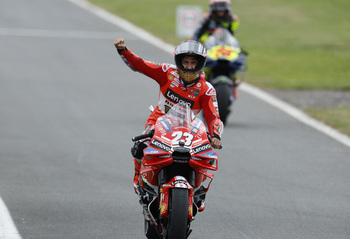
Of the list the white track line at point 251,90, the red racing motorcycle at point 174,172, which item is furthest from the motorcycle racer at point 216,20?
the red racing motorcycle at point 174,172

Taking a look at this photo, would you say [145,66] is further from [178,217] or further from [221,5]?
[221,5]

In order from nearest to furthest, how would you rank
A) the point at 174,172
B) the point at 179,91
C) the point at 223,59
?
the point at 174,172
the point at 179,91
the point at 223,59

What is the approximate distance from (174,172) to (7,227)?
1.84 m

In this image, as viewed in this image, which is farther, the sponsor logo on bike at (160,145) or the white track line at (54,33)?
the white track line at (54,33)

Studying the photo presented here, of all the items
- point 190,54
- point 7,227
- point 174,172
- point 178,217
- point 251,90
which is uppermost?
point 190,54

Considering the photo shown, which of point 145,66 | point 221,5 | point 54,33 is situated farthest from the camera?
point 54,33

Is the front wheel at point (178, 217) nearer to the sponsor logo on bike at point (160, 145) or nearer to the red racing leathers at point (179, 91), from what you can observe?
the sponsor logo on bike at point (160, 145)

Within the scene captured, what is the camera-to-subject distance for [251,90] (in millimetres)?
21297

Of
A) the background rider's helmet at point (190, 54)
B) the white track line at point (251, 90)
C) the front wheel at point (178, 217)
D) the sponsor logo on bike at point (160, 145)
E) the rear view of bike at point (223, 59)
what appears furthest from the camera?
the rear view of bike at point (223, 59)

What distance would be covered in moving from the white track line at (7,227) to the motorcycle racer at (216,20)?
28.4ft

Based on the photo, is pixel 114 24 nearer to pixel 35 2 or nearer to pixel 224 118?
pixel 35 2

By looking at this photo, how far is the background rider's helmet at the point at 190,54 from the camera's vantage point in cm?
783

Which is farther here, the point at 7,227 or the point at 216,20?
the point at 216,20

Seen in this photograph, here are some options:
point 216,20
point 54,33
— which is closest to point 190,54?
point 216,20
